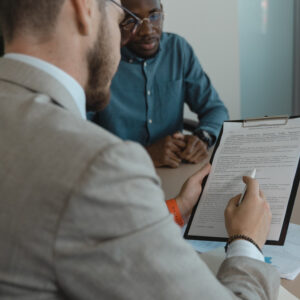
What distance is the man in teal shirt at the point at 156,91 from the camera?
5.79ft

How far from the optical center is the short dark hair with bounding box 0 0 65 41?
67 cm

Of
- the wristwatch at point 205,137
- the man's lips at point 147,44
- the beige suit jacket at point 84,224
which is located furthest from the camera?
the man's lips at point 147,44

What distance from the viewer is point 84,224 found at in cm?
46

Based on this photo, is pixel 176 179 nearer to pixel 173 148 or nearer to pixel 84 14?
pixel 173 148

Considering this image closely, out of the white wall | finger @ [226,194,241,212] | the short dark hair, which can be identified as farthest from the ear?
the white wall

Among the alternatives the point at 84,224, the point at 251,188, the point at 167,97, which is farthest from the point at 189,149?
the point at 84,224

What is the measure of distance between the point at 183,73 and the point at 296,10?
5.66 feet

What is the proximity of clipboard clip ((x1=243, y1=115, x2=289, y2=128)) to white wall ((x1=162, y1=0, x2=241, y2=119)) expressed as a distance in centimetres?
172

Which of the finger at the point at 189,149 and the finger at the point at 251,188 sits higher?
the finger at the point at 251,188

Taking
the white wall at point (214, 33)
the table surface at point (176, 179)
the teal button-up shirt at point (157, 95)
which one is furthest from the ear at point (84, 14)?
the white wall at point (214, 33)

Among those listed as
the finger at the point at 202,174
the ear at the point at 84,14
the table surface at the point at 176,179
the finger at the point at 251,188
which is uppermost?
the ear at the point at 84,14

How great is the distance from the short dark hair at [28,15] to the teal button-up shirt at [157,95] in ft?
3.67

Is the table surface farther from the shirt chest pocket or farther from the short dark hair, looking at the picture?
the short dark hair

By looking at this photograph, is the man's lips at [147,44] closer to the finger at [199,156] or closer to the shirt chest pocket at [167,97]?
the shirt chest pocket at [167,97]
